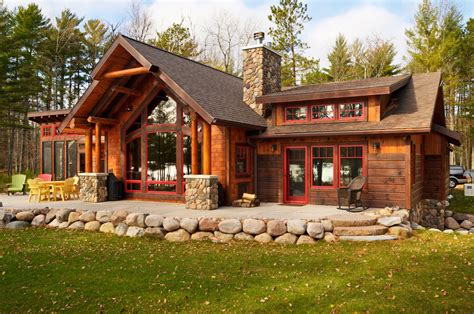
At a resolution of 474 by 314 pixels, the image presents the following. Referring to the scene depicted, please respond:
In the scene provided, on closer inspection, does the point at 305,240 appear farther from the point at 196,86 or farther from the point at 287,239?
the point at 196,86

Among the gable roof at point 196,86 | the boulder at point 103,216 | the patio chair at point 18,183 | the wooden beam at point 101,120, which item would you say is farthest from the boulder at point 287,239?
the patio chair at point 18,183

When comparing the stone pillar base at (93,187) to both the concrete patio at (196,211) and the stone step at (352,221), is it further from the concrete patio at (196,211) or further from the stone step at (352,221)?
the stone step at (352,221)

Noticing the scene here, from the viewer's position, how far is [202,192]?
9.77 metres

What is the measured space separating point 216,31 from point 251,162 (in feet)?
64.4

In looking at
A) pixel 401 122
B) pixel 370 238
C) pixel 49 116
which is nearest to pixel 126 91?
pixel 49 116

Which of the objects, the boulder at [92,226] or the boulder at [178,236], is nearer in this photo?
the boulder at [178,236]

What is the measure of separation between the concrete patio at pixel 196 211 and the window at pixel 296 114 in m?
2.81

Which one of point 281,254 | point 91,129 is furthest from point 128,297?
point 91,129

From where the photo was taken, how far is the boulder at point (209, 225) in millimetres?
8148

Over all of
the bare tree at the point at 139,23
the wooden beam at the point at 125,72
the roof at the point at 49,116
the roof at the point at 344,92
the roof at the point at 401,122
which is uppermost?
the bare tree at the point at 139,23

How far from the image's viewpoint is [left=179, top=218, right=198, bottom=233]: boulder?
819cm

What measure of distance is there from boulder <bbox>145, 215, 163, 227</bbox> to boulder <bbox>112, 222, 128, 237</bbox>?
55cm

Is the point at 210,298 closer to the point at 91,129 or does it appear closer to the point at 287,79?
the point at 91,129

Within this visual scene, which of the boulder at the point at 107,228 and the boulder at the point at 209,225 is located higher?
the boulder at the point at 209,225
